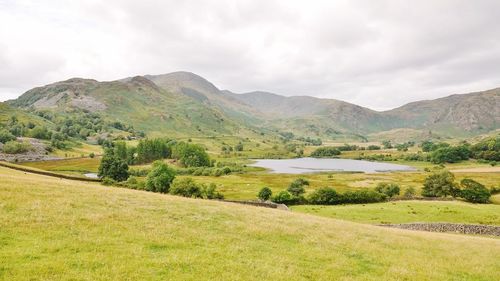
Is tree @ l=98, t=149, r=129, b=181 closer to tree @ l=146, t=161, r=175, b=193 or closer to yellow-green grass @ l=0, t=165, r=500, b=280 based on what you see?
tree @ l=146, t=161, r=175, b=193

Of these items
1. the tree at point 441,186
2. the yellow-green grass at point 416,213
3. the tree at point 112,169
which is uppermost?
the tree at point 112,169

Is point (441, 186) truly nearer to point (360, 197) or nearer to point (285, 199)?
point (360, 197)

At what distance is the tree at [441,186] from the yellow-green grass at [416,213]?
69.3ft

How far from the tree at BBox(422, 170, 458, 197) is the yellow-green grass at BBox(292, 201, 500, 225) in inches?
831

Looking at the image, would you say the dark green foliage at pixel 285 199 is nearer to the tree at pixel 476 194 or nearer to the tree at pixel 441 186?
the tree at pixel 441 186

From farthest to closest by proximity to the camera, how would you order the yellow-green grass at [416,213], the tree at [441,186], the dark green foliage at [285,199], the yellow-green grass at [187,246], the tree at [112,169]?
the tree at [112,169] → the tree at [441,186] → the dark green foliage at [285,199] → the yellow-green grass at [416,213] → the yellow-green grass at [187,246]

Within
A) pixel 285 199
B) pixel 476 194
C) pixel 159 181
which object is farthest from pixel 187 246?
pixel 476 194

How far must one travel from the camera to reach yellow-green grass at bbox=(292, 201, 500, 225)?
232 ft

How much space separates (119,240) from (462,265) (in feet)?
78.9

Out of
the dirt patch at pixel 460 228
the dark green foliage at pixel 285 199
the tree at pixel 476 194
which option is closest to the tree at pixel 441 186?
the tree at pixel 476 194

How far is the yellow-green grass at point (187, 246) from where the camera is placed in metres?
17.8

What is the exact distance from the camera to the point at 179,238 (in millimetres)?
23734

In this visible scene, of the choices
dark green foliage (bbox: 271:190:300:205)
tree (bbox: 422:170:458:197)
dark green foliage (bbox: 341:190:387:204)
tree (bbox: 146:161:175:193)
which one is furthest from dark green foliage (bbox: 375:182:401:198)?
tree (bbox: 146:161:175:193)

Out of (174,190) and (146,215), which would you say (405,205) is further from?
(146,215)
